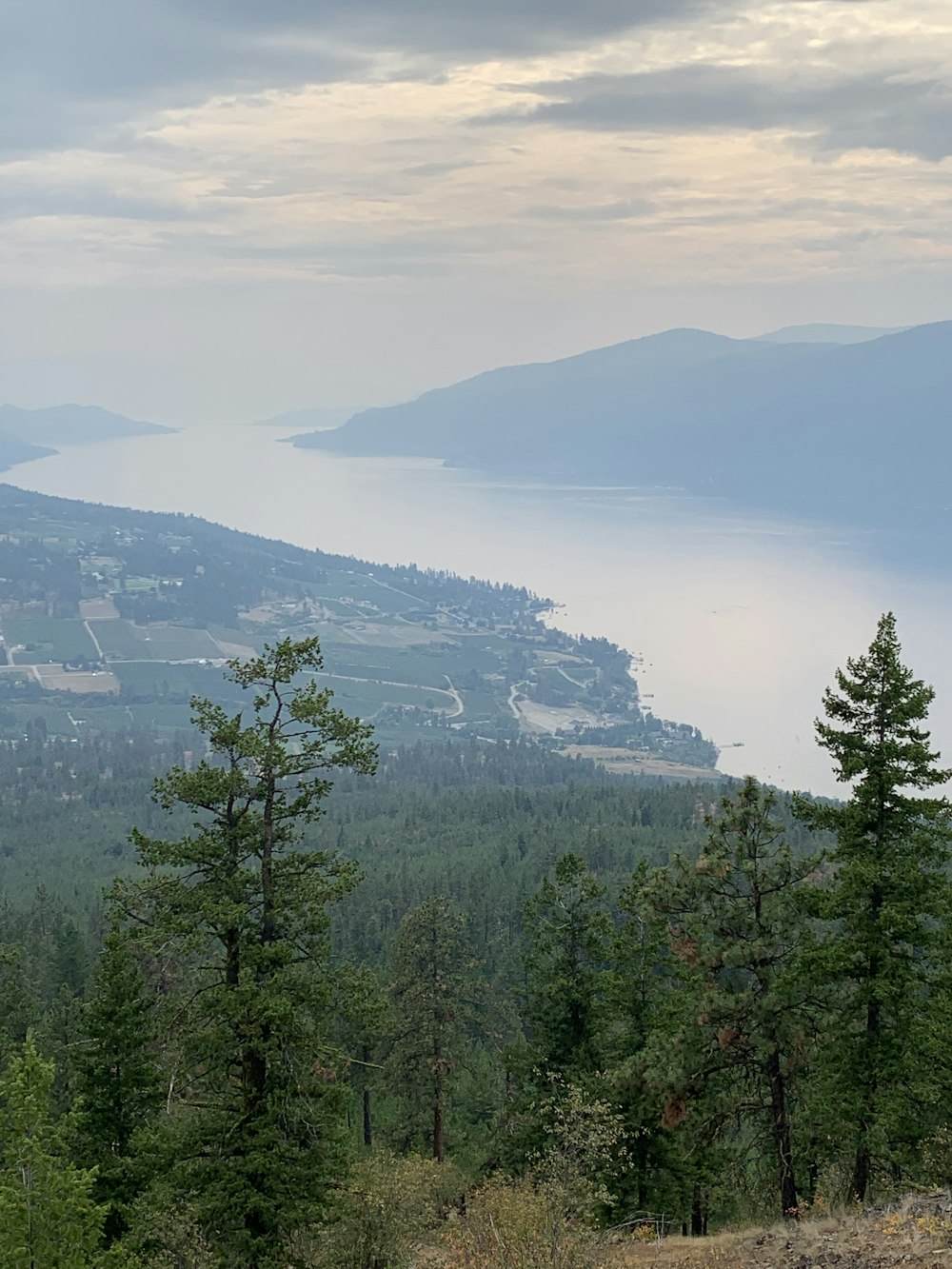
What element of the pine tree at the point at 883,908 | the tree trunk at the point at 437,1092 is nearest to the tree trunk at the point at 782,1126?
the pine tree at the point at 883,908

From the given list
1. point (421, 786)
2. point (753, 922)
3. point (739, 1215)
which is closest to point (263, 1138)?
point (753, 922)

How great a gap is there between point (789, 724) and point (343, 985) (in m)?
147

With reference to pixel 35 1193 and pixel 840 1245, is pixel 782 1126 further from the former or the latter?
pixel 35 1193

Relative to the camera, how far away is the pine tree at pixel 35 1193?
1527 cm

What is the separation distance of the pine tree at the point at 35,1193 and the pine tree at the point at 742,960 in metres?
9.33

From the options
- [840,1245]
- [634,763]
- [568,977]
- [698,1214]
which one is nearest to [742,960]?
[840,1245]

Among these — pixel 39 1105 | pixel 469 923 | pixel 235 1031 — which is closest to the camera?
pixel 39 1105

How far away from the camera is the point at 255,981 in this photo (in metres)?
17.0

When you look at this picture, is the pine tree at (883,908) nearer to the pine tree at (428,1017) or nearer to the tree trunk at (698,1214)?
the tree trunk at (698,1214)

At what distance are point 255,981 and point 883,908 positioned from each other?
899 cm

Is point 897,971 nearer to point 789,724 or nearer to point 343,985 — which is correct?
point 343,985

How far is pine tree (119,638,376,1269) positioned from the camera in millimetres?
16719

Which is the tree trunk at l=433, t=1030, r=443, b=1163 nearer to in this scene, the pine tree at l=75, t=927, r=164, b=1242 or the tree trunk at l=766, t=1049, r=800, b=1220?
the pine tree at l=75, t=927, r=164, b=1242

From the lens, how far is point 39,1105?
1580cm
